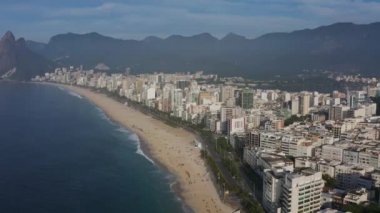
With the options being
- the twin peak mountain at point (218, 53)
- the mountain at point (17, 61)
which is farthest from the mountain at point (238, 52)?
the mountain at point (17, 61)

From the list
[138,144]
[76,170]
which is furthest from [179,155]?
[76,170]

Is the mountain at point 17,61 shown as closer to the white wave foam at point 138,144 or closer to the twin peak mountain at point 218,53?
the twin peak mountain at point 218,53

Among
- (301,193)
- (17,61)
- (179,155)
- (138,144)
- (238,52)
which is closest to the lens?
(301,193)

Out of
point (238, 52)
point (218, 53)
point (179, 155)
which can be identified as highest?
point (238, 52)

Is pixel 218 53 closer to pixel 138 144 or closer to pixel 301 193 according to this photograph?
pixel 138 144

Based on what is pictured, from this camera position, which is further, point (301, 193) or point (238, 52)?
point (238, 52)

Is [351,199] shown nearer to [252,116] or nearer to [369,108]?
[252,116]

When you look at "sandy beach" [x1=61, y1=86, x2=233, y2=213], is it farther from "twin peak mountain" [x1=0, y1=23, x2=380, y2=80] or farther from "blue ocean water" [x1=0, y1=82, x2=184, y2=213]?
"twin peak mountain" [x1=0, y1=23, x2=380, y2=80]

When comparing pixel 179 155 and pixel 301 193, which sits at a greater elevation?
pixel 301 193
